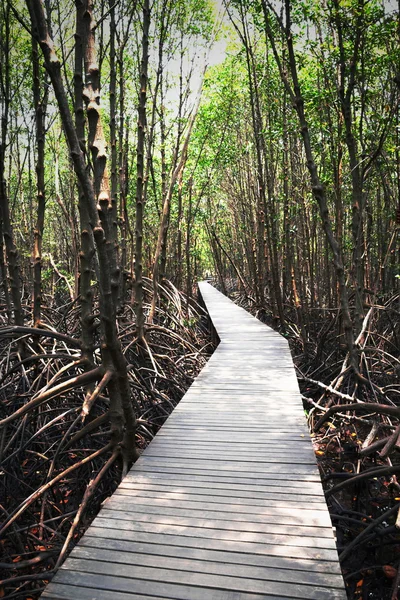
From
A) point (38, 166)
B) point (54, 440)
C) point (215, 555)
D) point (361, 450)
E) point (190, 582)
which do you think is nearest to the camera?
point (190, 582)

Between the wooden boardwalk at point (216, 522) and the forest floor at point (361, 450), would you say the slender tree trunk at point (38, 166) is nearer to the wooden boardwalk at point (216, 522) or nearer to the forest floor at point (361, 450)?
the wooden boardwalk at point (216, 522)

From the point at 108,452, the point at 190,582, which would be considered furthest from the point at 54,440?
the point at 190,582

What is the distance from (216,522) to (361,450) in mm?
999

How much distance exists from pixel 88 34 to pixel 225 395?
261cm

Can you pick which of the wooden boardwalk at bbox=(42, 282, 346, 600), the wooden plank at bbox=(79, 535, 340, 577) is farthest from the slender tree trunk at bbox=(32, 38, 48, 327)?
the wooden plank at bbox=(79, 535, 340, 577)

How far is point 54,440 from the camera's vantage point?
158 inches

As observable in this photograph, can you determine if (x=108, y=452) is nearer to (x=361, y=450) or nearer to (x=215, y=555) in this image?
(x=215, y=555)

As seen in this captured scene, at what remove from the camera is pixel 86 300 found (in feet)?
10.9

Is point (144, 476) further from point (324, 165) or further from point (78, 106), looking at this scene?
point (324, 165)

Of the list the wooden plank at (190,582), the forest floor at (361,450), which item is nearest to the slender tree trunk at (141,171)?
the forest floor at (361,450)

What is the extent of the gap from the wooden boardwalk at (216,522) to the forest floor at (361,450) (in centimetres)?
36

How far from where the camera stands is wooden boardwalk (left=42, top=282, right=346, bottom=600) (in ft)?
5.32

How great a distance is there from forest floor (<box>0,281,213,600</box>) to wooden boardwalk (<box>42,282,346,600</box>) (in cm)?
→ 35

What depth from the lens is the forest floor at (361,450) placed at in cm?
249
